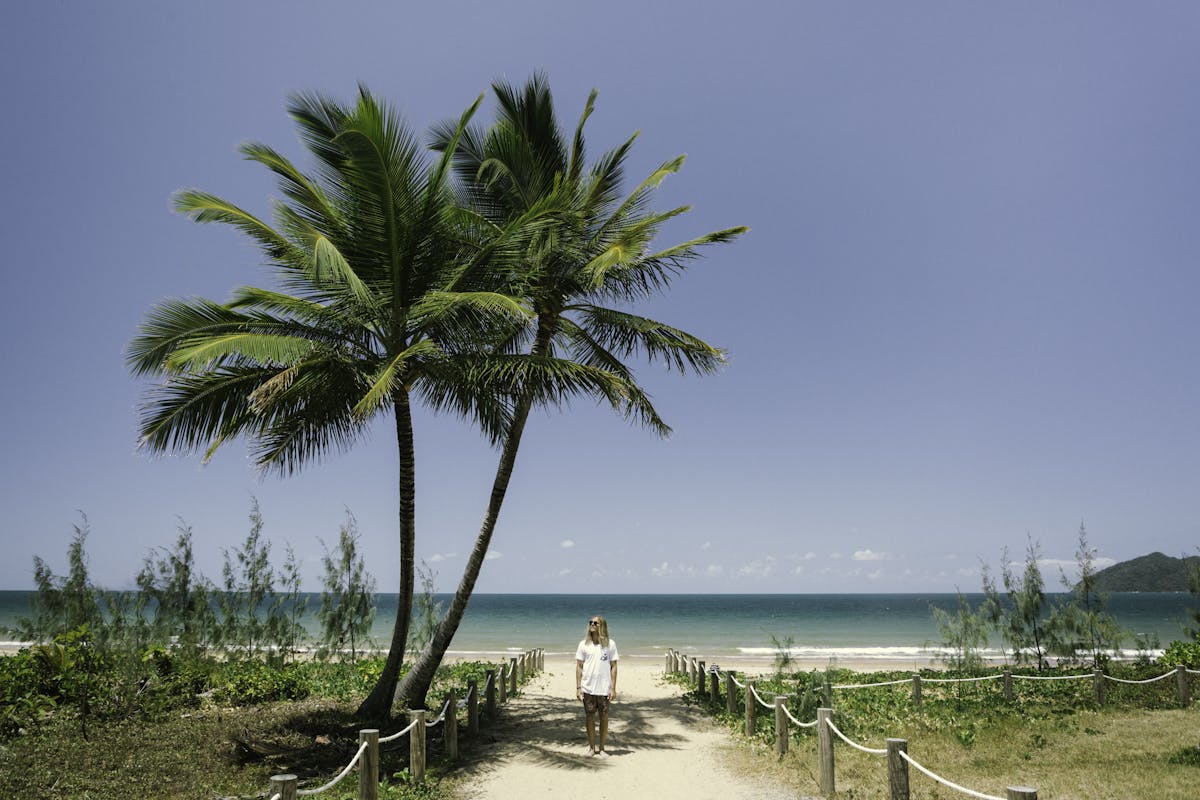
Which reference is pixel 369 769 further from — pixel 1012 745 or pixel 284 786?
pixel 1012 745

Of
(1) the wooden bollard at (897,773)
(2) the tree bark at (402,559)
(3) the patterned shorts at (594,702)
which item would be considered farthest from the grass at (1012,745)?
(2) the tree bark at (402,559)

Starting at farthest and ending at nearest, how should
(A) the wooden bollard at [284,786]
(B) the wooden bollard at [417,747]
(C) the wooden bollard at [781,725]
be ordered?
(C) the wooden bollard at [781,725], (B) the wooden bollard at [417,747], (A) the wooden bollard at [284,786]

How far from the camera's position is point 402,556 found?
11070mm

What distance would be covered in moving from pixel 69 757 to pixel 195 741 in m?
1.42

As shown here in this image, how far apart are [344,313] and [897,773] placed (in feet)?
28.9

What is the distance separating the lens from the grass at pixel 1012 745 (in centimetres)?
767

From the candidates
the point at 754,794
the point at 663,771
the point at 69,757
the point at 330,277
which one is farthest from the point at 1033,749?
the point at 69,757

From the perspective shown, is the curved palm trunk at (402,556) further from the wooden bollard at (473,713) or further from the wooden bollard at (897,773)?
the wooden bollard at (897,773)

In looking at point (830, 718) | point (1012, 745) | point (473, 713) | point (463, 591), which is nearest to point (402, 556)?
point (463, 591)

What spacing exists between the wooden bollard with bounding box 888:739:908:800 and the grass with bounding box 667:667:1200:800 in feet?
4.01

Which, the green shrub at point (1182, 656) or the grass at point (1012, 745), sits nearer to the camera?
the grass at point (1012, 745)

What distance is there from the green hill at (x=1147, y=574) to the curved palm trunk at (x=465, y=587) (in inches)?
7433

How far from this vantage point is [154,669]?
12.9 m

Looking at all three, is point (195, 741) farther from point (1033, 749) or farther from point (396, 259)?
point (1033, 749)
